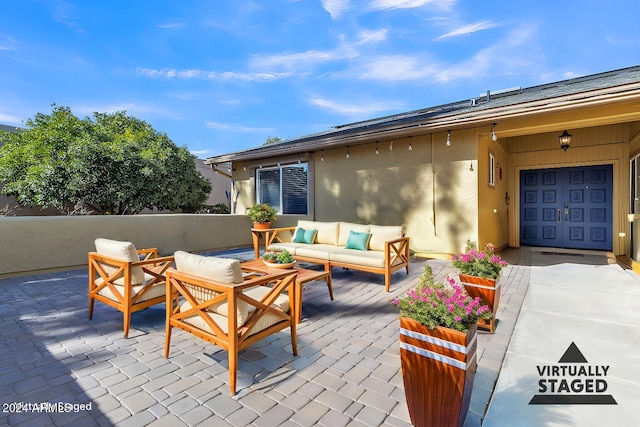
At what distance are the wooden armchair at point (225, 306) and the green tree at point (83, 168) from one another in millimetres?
8495

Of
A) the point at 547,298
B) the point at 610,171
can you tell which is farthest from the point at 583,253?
the point at 547,298

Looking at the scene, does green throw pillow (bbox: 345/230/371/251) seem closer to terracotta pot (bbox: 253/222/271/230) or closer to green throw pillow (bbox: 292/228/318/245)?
green throw pillow (bbox: 292/228/318/245)

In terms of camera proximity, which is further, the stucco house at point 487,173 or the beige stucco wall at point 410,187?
the beige stucco wall at point 410,187

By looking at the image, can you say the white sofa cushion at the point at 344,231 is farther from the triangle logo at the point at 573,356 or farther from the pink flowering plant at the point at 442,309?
the pink flowering plant at the point at 442,309

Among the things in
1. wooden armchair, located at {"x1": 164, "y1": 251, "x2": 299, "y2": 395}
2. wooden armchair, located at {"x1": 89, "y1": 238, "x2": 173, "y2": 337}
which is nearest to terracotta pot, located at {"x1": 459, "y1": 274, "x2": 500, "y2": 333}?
wooden armchair, located at {"x1": 164, "y1": 251, "x2": 299, "y2": 395}

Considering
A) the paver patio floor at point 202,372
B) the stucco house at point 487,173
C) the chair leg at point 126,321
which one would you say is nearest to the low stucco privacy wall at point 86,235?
the stucco house at point 487,173

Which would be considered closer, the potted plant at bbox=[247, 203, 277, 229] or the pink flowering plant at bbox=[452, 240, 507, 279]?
the pink flowering plant at bbox=[452, 240, 507, 279]

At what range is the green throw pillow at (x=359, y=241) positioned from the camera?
5.30 meters

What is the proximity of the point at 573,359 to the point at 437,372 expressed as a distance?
1.83m

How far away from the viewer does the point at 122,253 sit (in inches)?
115

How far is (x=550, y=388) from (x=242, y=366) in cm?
228

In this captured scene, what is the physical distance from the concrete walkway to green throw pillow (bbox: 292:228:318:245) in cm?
378

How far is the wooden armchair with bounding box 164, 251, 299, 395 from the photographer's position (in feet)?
6.59

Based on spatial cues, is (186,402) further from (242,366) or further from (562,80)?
(562,80)
